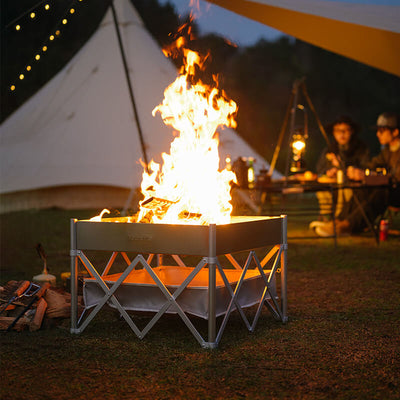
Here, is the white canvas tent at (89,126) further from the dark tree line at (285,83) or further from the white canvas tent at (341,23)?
the dark tree line at (285,83)

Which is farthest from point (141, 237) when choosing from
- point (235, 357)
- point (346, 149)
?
point (346, 149)

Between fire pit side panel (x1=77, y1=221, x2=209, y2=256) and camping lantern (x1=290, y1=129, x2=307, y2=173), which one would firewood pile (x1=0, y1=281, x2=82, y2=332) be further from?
camping lantern (x1=290, y1=129, x2=307, y2=173)

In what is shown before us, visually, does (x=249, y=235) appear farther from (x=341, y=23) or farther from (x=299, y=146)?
(x=299, y=146)

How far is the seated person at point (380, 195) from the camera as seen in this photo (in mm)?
6168

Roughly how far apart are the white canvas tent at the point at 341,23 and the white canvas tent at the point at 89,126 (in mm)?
3594

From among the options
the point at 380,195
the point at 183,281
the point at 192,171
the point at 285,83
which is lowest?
the point at 183,281

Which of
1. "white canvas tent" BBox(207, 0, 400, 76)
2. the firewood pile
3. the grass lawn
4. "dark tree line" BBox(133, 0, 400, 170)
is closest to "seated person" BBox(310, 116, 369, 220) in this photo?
"white canvas tent" BBox(207, 0, 400, 76)

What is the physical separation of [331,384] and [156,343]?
2.48 feet

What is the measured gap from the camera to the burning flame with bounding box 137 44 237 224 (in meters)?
2.68

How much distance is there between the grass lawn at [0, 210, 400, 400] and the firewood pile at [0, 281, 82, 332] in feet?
0.17

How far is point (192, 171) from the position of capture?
2.80 meters

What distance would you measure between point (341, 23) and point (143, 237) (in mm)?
2949

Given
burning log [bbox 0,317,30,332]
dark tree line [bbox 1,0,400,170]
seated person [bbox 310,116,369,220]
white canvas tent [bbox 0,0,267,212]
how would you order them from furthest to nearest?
1. dark tree line [bbox 1,0,400,170]
2. white canvas tent [bbox 0,0,267,212]
3. seated person [bbox 310,116,369,220]
4. burning log [bbox 0,317,30,332]

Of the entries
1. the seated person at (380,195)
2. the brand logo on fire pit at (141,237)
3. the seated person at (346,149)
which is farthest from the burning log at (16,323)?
the seated person at (346,149)
